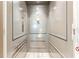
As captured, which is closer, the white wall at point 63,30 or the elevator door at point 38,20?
the white wall at point 63,30

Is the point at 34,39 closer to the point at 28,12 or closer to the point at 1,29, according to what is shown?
the point at 28,12

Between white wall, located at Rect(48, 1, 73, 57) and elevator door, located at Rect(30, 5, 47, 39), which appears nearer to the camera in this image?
white wall, located at Rect(48, 1, 73, 57)

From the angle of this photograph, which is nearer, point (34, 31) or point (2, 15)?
point (2, 15)

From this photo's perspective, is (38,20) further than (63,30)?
Yes

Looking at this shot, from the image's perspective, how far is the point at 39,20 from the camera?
490 cm

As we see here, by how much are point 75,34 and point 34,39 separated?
4.00m

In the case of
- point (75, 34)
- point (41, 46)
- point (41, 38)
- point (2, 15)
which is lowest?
point (41, 46)

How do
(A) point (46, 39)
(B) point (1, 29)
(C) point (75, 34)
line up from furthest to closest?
1. (A) point (46, 39)
2. (B) point (1, 29)
3. (C) point (75, 34)

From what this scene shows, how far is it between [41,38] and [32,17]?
0.91 meters

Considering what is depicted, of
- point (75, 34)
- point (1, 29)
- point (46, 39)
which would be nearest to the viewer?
point (75, 34)

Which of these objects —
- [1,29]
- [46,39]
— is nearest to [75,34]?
[1,29]

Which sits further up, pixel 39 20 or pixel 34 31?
pixel 39 20

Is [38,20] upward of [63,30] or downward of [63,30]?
upward

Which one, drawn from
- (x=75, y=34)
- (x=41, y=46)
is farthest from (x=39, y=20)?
(x=75, y=34)
